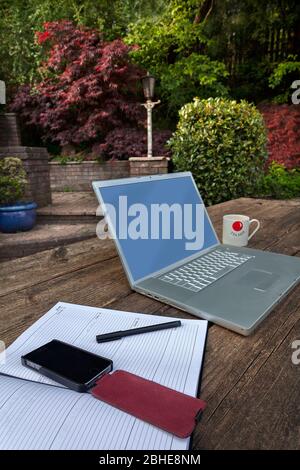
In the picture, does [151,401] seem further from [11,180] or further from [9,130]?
[9,130]

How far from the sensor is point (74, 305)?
666 mm

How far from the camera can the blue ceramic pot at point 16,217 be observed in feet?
10.7

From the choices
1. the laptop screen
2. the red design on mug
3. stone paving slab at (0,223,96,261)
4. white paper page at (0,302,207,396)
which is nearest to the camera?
white paper page at (0,302,207,396)

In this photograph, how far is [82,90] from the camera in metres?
5.21

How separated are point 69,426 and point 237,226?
803 mm

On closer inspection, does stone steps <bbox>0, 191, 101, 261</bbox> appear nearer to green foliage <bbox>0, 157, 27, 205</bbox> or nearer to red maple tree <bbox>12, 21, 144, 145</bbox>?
green foliage <bbox>0, 157, 27, 205</bbox>

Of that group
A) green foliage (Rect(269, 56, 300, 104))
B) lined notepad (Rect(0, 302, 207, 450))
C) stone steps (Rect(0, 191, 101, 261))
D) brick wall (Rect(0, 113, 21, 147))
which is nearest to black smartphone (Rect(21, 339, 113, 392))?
lined notepad (Rect(0, 302, 207, 450))

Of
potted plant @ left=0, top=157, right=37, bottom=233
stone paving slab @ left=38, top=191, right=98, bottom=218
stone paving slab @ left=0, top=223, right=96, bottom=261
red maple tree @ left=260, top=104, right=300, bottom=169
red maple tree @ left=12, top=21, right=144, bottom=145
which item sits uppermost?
red maple tree @ left=12, top=21, right=144, bottom=145

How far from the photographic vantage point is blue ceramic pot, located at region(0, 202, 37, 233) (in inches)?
129

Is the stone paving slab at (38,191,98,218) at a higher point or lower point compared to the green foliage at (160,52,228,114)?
lower

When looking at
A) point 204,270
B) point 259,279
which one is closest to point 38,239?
point 204,270

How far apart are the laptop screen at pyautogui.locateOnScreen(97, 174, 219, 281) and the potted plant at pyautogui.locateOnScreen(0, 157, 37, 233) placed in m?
A: 2.77

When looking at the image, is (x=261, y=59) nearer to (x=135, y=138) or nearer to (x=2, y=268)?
(x=135, y=138)

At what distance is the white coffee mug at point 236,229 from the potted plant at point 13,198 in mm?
2770
